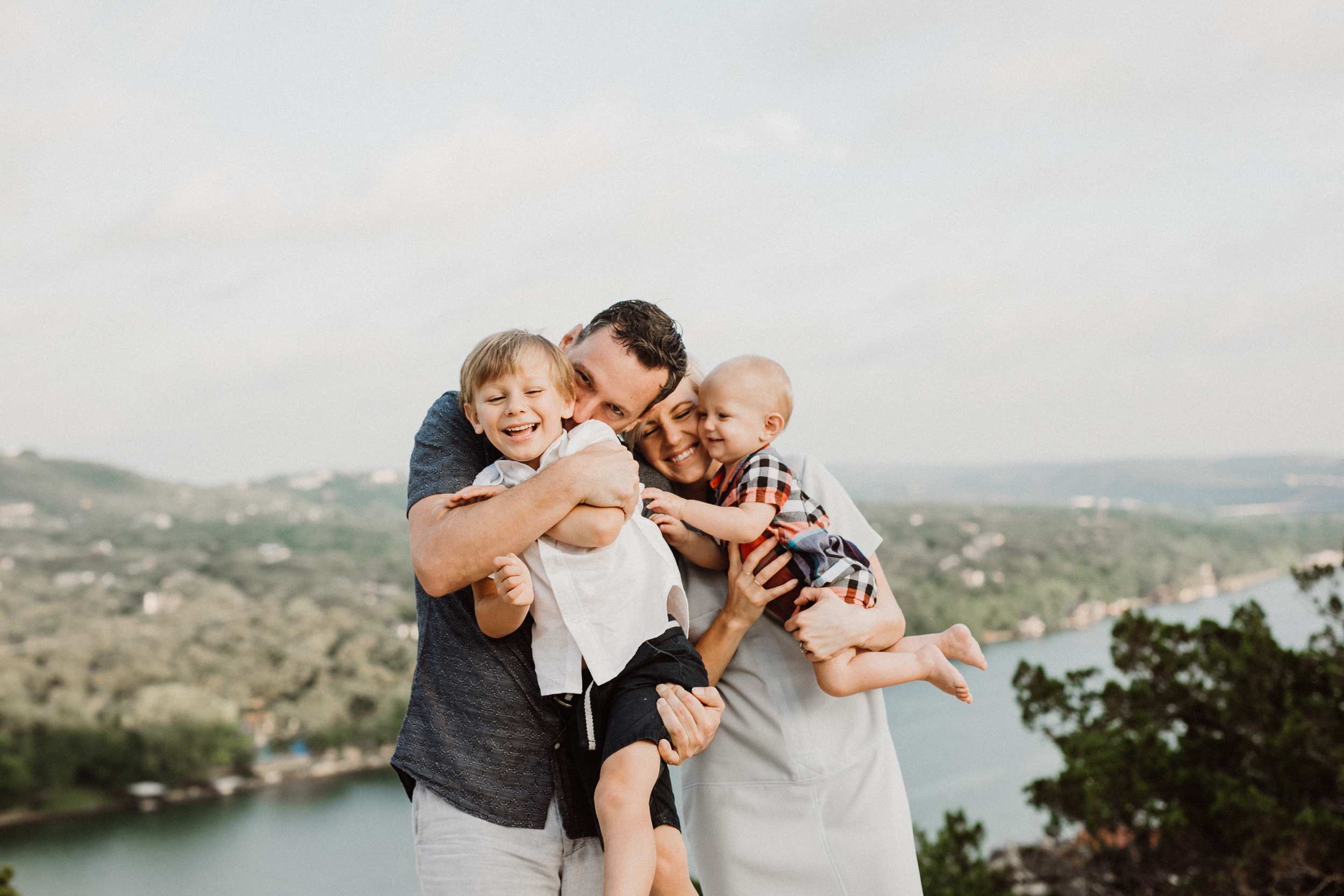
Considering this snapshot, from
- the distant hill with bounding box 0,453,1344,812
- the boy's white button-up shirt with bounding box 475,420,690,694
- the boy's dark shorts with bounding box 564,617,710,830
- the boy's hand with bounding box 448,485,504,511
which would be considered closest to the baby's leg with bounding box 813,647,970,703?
the boy's dark shorts with bounding box 564,617,710,830

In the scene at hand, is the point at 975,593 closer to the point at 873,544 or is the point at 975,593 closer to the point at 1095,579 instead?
the point at 1095,579

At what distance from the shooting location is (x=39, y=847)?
88.8 feet

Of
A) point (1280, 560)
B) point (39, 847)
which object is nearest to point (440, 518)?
point (39, 847)

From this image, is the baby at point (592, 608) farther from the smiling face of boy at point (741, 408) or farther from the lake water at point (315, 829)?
the lake water at point (315, 829)

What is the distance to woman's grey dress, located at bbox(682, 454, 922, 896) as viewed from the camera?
222 cm

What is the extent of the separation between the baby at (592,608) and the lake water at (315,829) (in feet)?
A: 76.0

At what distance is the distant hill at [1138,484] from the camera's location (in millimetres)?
55688

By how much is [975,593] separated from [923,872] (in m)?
30.3

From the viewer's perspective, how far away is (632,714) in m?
1.84

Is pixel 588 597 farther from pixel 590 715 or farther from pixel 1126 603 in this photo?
pixel 1126 603

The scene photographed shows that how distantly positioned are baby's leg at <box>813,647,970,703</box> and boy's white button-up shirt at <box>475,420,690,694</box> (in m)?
0.51

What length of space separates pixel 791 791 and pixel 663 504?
33.1 inches

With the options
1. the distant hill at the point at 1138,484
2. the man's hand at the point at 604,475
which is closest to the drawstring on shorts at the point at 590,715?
the man's hand at the point at 604,475

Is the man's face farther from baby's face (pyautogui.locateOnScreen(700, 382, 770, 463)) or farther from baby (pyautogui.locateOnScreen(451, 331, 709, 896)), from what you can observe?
baby's face (pyautogui.locateOnScreen(700, 382, 770, 463))
